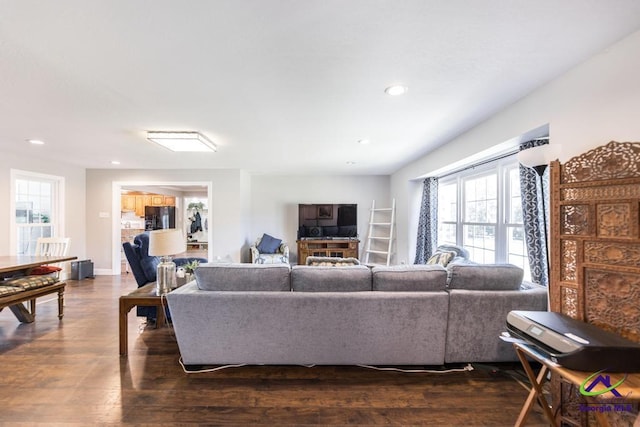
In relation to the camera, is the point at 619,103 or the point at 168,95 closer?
the point at 619,103

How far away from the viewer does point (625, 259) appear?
4.54 feet

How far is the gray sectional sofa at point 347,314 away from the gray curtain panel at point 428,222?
249 cm

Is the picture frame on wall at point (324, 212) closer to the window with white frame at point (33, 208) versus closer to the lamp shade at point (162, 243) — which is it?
the lamp shade at point (162, 243)

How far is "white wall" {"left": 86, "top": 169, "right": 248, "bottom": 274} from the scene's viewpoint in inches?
223

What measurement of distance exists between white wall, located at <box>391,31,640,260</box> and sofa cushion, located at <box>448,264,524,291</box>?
93 centimetres

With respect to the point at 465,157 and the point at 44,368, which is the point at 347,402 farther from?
the point at 465,157

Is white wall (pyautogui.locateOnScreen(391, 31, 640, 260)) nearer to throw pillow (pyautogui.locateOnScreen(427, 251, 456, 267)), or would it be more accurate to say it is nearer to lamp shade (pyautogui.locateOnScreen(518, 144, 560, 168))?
lamp shade (pyautogui.locateOnScreen(518, 144, 560, 168))

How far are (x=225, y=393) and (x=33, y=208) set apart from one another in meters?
5.34

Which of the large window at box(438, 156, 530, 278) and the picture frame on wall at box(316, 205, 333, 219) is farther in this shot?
the picture frame on wall at box(316, 205, 333, 219)

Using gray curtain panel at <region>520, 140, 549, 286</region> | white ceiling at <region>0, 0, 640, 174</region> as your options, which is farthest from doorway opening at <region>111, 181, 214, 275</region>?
gray curtain panel at <region>520, 140, 549, 286</region>

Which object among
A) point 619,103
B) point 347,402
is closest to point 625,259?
point 619,103

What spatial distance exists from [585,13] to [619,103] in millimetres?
604

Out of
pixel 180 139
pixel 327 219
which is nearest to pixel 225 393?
pixel 180 139
